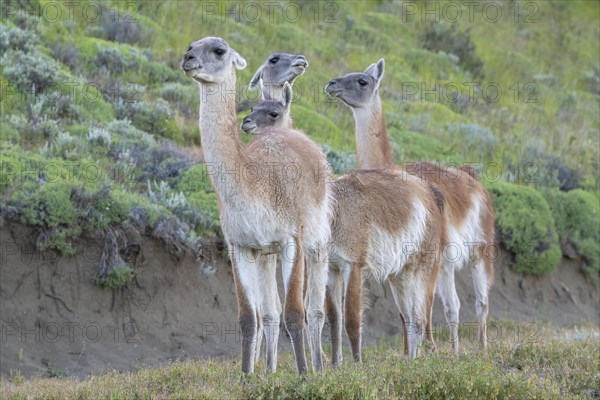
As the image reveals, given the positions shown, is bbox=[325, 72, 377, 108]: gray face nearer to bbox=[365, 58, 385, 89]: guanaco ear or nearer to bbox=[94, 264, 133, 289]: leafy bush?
bbox=[365, 58, 385, 89]: guanaco ear

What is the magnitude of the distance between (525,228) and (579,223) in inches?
65.9

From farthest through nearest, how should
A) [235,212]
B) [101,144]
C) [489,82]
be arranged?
1. [489,82]
2. [101,144]
3. [235,212]

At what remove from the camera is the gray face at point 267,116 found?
32.8 ft

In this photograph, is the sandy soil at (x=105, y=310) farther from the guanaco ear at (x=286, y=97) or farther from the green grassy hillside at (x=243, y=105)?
the guanaco ear at (x=286, y=97)

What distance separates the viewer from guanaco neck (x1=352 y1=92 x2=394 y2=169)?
36.1 feet

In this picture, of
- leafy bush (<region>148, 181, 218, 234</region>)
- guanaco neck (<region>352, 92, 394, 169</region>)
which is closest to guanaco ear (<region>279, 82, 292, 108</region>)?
guanaco neck (<region>352, 92, 394, 169</region>)

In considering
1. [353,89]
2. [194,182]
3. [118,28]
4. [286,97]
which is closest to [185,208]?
[194,182]

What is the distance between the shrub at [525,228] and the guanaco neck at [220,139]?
8591 mm

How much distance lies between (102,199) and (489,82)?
16468 mm

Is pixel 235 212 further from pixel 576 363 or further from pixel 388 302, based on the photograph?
pixel 388 302

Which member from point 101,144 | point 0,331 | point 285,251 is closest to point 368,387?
point 285,251

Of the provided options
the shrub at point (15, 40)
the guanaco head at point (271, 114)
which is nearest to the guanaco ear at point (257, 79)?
the guanaco head at point (271, 114)

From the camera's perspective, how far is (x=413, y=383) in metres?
7.48

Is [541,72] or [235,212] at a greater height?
[541,72]
